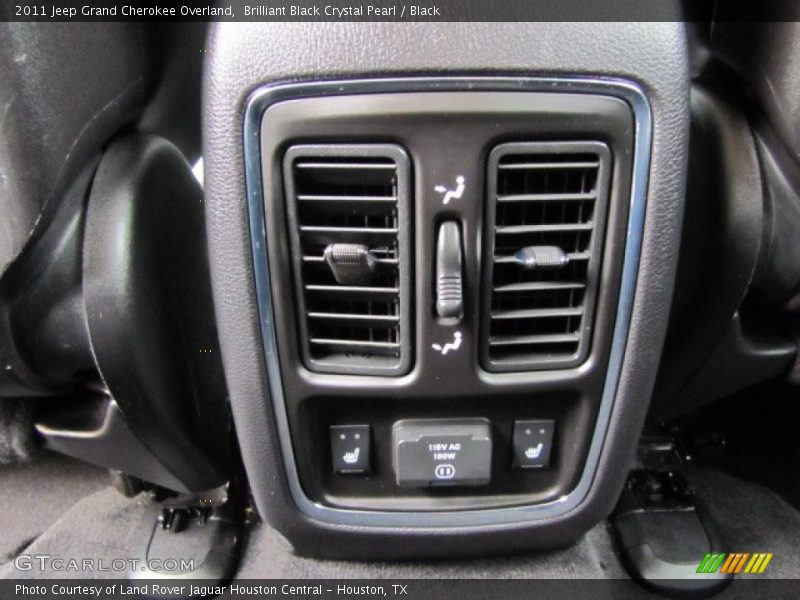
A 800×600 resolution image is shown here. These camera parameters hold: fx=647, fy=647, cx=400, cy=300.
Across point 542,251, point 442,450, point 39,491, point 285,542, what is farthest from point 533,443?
point 39,491

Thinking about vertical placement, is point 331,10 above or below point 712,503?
above

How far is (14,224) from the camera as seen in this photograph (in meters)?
0.61

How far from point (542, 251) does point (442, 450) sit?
0.24 m

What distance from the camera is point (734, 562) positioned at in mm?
906

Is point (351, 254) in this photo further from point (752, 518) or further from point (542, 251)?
point (752, 518)

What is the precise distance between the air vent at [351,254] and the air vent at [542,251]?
83 mm

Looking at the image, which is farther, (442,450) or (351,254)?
(442,450)

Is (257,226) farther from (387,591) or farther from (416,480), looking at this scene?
(387,591)

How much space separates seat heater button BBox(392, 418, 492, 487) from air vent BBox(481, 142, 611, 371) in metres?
0.09

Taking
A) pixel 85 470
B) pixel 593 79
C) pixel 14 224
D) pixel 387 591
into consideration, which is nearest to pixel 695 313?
pixel 593 79

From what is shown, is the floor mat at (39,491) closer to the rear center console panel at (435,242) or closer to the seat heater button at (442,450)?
the rear center console panel at (435,242)

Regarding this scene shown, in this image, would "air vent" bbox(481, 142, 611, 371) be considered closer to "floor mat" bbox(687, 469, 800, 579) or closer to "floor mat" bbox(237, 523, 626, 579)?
"floor mat" bbox(237, 523, 626, 579)

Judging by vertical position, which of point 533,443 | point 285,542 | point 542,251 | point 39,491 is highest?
point 542,251

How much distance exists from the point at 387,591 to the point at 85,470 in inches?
25.0
